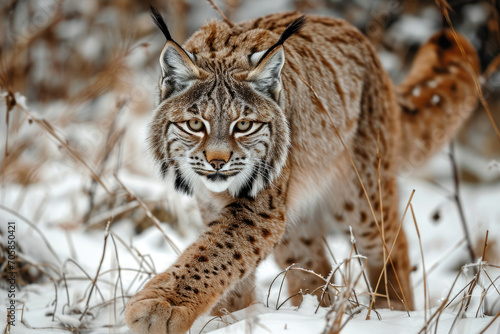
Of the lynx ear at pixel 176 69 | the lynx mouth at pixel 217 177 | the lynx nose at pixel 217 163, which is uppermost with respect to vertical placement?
the lynx ear at pixel 176 69

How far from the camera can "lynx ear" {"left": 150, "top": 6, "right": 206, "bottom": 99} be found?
99.3 inches

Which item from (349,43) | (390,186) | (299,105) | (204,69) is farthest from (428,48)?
(204,69)

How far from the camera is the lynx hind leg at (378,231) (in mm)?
3703

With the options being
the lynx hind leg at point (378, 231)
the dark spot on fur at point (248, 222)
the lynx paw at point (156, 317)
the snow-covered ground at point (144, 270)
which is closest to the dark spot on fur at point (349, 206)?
the lynx hind leg at point (378, 231)

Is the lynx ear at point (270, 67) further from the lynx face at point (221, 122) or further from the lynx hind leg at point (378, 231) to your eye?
the lynx hind leg at point (378, 231)

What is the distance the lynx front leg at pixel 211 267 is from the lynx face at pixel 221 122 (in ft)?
0.44

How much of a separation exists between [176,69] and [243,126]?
1.46 feet

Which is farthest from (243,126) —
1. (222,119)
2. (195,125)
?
(195,125)

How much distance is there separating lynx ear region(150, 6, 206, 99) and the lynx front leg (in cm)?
67

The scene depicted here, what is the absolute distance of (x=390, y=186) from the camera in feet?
12.5

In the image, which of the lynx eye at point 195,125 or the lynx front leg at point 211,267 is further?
the lynx eye at point 195,125

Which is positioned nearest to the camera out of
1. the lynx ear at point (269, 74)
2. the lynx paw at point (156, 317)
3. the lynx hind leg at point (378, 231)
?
the lynx paw at point (156, 317)

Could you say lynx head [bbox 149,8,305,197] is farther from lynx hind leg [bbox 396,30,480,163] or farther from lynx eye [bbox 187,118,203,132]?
lynx hind leg [bbox 396,30,480,163]

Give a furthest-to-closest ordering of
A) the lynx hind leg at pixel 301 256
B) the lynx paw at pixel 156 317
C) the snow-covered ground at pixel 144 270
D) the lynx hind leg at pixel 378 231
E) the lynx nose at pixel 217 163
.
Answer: the lynx hind leg at pixel 301 256
the lynx hind leg at pixel 378 231
the lynx nose at pixel 217 163
the snow-covered ground at pixel 144 270
the lynx paw at pixel 156 317
